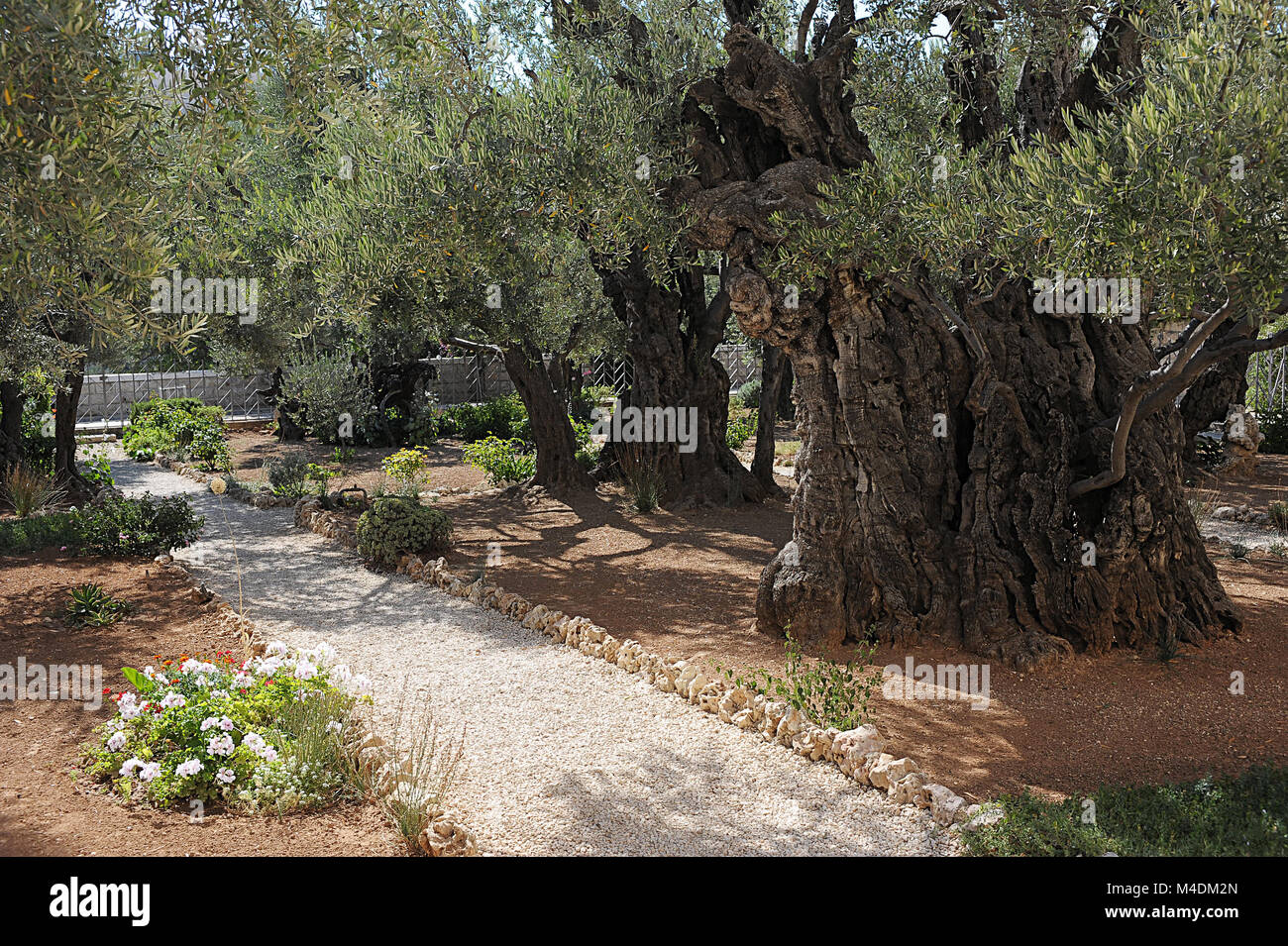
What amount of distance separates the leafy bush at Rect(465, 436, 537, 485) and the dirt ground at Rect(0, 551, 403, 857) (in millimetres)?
7455

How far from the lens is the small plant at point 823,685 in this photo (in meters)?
5.91

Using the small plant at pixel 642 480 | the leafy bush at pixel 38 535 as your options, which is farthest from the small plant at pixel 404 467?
the leafy bush at pixel 38 535

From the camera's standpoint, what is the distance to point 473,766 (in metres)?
5.57

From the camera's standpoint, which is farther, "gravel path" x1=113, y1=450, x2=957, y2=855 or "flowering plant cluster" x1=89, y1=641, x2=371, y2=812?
"flowering plant cluster" x1=89, y1=641, x2=371, y2=812

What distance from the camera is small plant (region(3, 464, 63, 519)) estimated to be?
12727 mm

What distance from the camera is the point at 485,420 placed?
21703mm

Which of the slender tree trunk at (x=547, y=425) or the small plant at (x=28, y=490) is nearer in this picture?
the small plant at (x=28, y=490)

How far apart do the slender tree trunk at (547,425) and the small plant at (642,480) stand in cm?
91

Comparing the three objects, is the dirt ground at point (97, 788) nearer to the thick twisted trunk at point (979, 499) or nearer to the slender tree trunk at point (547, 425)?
the thick twisted trunk at point (979, 499)

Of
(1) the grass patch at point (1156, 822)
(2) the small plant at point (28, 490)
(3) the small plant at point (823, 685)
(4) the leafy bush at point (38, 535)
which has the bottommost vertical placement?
(1) the grass patch at point (1156, 822)

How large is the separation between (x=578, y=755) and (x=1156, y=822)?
2.95 meters

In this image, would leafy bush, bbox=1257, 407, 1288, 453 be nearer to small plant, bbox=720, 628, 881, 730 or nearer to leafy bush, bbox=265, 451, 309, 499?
small plant, bbox=720, 628, 881, 730

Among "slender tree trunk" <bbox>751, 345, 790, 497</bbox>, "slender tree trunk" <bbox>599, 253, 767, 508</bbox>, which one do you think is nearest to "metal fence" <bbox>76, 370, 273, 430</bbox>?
"slender tree trunk" <bbox>599, 253, 767, 508</bbox>

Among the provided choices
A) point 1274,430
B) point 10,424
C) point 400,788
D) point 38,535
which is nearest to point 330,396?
point 10,424
